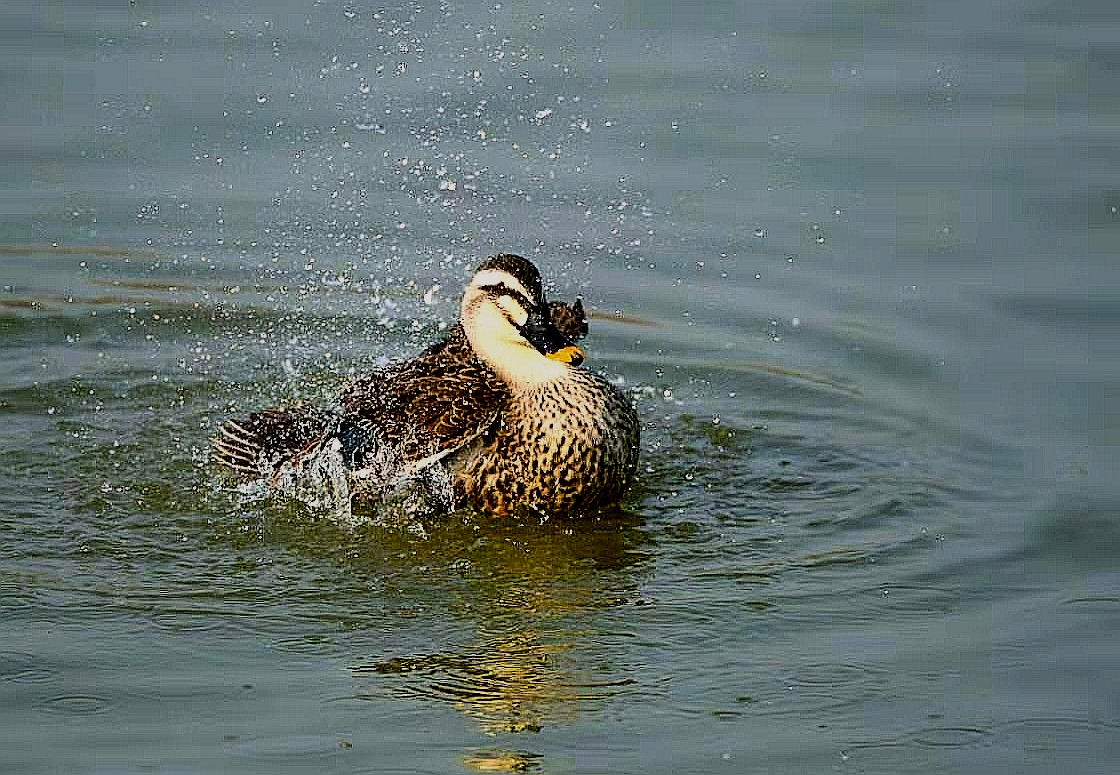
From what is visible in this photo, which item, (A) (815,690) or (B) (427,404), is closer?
(A) (815,690)

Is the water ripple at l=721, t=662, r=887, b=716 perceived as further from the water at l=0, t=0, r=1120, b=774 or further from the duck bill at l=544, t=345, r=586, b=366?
the duck bill at l=544, t=345, r=586, b=366

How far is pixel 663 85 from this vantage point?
41.5 ft

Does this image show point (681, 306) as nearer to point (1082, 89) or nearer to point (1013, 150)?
point (1013, 150)

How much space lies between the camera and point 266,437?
30.3 ft

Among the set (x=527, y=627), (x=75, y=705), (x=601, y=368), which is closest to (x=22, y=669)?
(x=75, y=705)

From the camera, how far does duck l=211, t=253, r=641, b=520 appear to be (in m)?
8.77

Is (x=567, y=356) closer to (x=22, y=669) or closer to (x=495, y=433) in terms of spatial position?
(x=495, y=433)

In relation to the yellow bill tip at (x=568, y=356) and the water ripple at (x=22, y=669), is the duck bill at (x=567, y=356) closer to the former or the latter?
the yellow bill tip at (x=568, y=356)

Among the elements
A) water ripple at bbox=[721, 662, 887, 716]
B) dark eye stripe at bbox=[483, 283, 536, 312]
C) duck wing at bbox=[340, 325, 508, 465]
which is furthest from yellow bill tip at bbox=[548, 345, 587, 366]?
water ripple at bbox=[721, 662, 887, 716]

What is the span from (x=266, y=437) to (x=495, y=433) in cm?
102

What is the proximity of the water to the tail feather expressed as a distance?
0.18 m

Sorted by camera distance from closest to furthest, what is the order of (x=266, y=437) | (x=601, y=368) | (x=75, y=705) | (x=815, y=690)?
1. (x=75, y=705)
2. (x=815, y=690)
3. (x=266, y=437)
4. (x=601, y=368)

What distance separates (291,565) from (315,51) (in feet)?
18.3

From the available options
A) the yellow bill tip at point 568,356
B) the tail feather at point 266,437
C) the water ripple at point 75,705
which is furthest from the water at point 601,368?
the yellow bill tip at point 568,356
